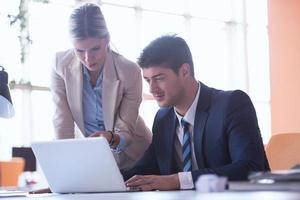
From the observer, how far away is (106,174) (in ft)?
5.95

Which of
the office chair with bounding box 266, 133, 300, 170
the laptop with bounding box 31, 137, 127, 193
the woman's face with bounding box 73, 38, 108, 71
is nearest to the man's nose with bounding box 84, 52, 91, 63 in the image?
the woman's face with bounding box 73, 38, 108, 71

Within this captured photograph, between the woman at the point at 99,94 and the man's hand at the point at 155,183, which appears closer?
the man's hand at the point at 155,183

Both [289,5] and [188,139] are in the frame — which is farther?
[289,5]

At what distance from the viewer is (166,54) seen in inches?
89.7

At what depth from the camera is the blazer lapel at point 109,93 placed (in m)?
2.43

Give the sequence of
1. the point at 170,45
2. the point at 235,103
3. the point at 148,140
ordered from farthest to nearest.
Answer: the point at 148,140
the point at 170,45
the point at 235,103

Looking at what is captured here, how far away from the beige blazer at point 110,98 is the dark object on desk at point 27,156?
159cm

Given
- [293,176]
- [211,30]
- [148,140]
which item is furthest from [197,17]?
[293,176]

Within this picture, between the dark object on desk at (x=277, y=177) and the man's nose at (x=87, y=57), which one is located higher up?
the man's nose at (x=87, y=57)

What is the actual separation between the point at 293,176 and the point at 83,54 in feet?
4.66

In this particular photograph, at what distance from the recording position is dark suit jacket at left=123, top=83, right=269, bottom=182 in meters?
1.99

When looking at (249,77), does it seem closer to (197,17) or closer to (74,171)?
(197,17)

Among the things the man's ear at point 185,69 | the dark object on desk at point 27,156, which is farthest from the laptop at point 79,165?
the dark object on desk at point 27,156

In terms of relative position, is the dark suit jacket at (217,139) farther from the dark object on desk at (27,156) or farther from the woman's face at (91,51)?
the dark object on desk at (27,156)
